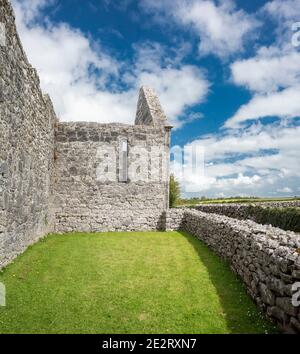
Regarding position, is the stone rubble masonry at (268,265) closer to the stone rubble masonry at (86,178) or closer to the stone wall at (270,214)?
the stone wall at (270,214)

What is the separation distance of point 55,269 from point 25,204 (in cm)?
287

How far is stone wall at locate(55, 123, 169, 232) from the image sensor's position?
1712 centimetres

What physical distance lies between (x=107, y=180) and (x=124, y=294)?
1107 cm

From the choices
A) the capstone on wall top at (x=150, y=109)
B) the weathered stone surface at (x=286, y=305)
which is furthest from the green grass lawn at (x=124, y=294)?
the capstone on wall top at (x=150, y=109)

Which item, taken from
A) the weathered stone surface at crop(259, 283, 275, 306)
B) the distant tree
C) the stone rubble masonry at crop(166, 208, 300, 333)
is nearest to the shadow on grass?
the stone rubble masonry at crop(166, 208, 300, 333)

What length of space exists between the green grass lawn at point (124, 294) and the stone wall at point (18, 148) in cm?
96

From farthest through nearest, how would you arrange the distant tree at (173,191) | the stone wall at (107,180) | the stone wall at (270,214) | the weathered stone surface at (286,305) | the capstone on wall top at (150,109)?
the distant tree at (173,191) → the capstone on wall top at (150,109) → the stone wall at (107,180) → the stone wall at (270,214) → the weathered stone surface at (286,305)

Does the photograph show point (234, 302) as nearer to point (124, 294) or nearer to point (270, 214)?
point (124, 294)

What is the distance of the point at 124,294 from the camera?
678cm

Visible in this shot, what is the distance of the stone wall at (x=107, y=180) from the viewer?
1712 cm

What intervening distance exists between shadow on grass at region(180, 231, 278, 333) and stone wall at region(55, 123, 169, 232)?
8.26 m
